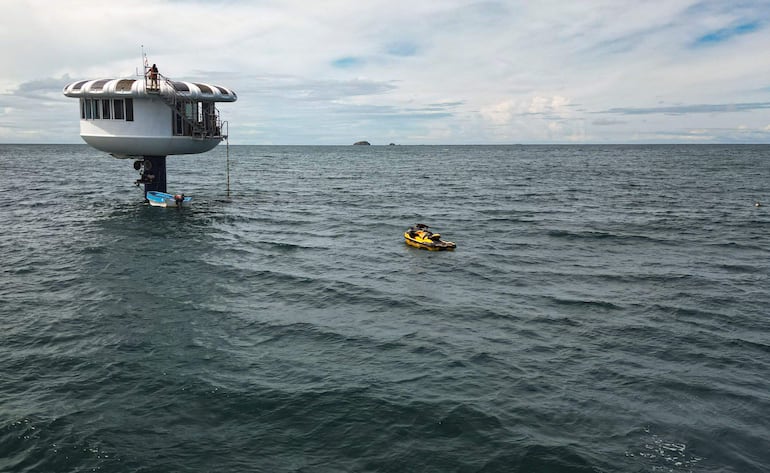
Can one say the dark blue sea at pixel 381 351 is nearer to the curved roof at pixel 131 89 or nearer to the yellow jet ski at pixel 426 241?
the yellow jet ski at pixel 426 241

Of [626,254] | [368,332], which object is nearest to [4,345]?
[368,332]

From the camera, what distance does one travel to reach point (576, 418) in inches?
611

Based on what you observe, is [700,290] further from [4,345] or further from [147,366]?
[4,345]

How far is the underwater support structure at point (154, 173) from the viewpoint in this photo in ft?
172

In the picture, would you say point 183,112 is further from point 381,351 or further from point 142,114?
point 381,351

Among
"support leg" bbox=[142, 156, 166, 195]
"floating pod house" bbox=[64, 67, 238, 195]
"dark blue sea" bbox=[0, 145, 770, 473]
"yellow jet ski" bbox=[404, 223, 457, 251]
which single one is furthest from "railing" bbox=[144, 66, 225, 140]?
"yellow jet ski" bbox=[404, 223, 457, 251]

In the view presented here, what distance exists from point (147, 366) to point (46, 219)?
36.9 metres

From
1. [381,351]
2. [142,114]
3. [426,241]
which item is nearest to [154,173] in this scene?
[142,114]

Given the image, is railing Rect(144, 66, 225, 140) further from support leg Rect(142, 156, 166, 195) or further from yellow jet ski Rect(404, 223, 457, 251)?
yellow jet ski Rect(404, 223, 457, 251)

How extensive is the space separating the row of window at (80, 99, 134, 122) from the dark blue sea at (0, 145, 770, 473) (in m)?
10.2

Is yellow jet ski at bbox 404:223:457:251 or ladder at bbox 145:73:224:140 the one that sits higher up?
ladder at bbox 145:73:224:140

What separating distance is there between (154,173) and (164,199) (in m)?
2.81

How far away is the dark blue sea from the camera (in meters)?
14.0

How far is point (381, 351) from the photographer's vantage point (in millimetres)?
20078
